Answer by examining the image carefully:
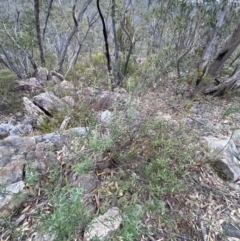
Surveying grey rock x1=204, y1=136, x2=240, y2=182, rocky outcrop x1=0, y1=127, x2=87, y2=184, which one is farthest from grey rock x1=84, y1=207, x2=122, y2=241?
grey rock x1=204, y1=136, x2=240, y2=182

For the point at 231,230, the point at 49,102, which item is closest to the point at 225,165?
the point at 231,230

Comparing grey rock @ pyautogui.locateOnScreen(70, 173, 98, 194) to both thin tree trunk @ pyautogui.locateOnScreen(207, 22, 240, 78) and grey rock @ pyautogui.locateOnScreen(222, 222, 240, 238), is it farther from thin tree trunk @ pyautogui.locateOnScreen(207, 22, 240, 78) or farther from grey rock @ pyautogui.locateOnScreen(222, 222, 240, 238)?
thin tree trunk @ pyautogui.locateOnScreen(207, 22, 240, 78)

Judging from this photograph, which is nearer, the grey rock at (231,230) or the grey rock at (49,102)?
the grey rock at (231,230)

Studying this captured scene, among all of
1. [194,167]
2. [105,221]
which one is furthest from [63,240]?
[194,167]

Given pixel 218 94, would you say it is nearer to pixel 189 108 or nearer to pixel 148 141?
pixel 189 108

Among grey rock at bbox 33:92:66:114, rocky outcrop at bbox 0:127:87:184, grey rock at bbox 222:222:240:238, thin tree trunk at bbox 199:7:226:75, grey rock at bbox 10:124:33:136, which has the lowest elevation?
grey rock at bbox 10:124:33:136

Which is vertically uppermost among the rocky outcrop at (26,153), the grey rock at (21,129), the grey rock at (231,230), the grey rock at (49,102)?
the rocky outcrop at (26,153)

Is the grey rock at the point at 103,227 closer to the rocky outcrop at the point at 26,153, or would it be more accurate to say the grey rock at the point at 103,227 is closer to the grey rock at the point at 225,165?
the rocky outcrop at the point at 26,153

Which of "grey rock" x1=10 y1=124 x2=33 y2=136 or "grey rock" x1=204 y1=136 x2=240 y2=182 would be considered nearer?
"grey rock" x1=204 y1=136 x2=240 y2=182

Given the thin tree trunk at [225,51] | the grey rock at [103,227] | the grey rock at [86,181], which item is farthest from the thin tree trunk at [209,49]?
Answer: the grey rock at [103,227]

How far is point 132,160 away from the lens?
1610 mm

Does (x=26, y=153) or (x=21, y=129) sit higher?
(x=26, y=153)

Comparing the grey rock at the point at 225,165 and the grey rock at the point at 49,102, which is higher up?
the grey rock at the point at 225,165

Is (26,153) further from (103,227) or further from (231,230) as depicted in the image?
(231,230)
